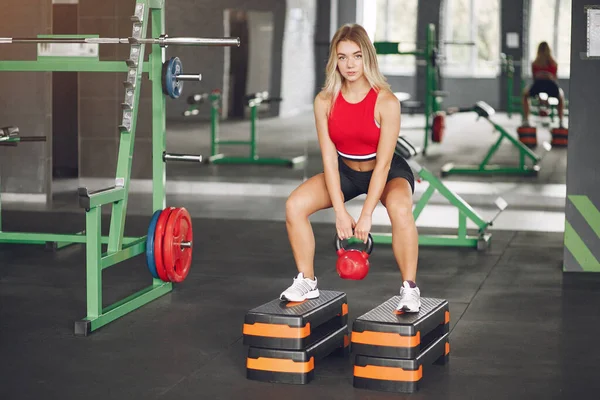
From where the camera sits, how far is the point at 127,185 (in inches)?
167

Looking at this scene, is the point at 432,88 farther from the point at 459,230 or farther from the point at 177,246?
the point at 177,246

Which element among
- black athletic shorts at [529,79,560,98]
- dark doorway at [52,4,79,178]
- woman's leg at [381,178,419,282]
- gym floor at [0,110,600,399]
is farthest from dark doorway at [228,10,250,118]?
woman's leg at [381,178,419,282]

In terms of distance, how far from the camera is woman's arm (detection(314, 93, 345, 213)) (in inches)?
133

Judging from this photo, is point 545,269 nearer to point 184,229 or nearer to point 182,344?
point 184,229

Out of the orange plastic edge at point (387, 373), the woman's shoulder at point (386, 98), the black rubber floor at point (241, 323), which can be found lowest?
the black rubber floor at point (241, 323)

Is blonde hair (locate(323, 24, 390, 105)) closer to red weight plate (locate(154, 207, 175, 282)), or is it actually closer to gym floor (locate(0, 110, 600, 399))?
gym floor (locate(0, 110, 600, 399))

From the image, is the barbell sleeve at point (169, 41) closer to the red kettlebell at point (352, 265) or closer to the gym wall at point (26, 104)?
the red kettlebell at point (352, 265)

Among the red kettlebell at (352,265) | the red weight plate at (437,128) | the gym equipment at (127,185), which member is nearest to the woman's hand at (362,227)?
the red kettlebell at (352,265)

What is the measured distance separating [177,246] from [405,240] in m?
1.41

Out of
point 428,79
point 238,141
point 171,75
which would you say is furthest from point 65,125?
point 171,75

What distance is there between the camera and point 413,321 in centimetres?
317

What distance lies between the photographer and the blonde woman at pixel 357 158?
3.33 meters

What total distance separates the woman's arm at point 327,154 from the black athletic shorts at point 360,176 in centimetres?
11

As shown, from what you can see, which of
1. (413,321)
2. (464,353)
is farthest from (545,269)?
(413,321)
